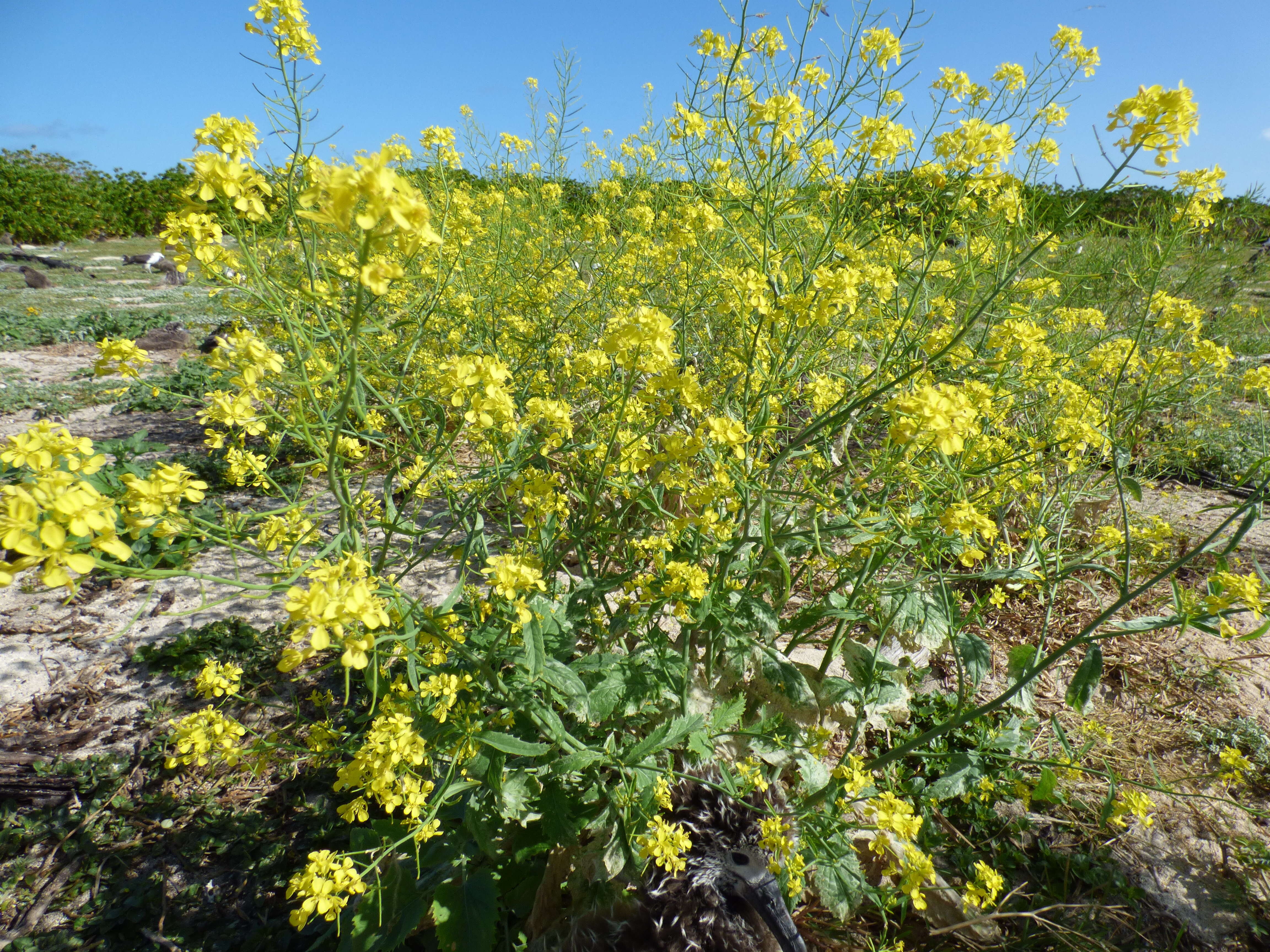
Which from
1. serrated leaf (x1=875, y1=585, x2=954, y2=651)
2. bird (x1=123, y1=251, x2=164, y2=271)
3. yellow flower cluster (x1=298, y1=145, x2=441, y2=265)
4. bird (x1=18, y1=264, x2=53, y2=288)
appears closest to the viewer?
yellow flower cluster (x1=298, y1=145, x2=441, y2=265)

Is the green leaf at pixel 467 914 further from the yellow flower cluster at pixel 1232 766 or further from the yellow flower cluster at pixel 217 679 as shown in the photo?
the yellow flower cluster at pixel 1232 766

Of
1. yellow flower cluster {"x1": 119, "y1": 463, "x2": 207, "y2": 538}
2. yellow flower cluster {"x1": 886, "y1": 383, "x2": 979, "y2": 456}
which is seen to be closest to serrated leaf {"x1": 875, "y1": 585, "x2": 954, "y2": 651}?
yellow flower cluster {"x1": 886, "y1": 383, "x2": 979, "y2": 456}

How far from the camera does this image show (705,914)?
5.02 feet

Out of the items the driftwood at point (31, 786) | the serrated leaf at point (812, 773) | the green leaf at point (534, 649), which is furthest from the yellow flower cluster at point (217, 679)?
the serrated leaf at point (812, 773)

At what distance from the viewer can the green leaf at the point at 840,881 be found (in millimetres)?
1617

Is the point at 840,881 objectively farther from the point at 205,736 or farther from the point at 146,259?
the point at 146,259

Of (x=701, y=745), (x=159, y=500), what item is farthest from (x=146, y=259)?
(x=701, y=745)

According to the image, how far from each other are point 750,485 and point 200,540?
9.83ft

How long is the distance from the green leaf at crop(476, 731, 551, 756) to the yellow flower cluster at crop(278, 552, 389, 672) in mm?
429

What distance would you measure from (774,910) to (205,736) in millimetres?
1500

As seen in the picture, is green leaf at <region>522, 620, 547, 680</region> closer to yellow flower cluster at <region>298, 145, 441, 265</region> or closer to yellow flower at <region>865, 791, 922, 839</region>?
yellow flower cluster at <region>298, 145, 441, 265</region>

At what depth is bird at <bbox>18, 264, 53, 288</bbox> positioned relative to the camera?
10125 millimetres

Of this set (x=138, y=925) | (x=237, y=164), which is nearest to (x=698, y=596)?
(x=237, y=164)

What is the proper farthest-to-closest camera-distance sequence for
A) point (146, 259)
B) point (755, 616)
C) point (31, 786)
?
point (146, 259)
point (31, 786)
point (755, 616)
